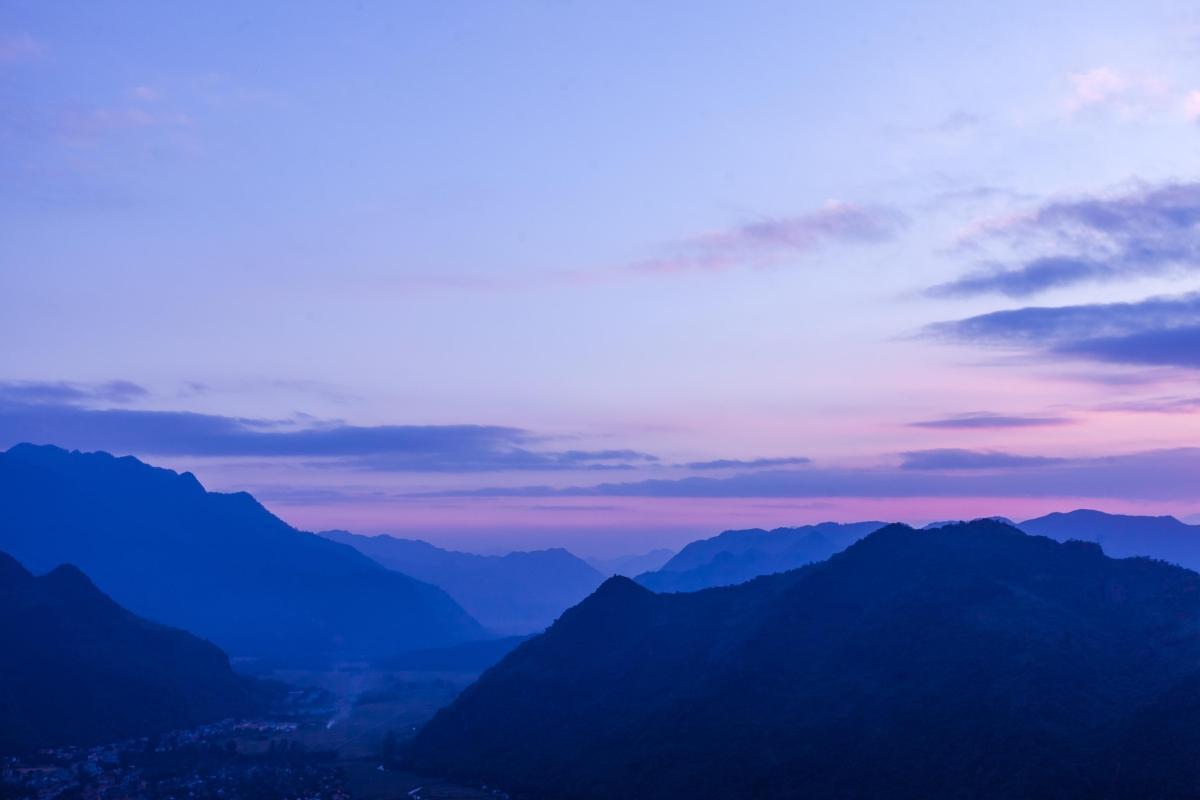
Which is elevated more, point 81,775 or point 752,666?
point 752,666

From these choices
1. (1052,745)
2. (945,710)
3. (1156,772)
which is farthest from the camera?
(945,710)

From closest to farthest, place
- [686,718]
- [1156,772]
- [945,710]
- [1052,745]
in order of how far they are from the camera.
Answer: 1. [1156,772]
2. [1052,745]
3. [945,710]
4. [686,718]

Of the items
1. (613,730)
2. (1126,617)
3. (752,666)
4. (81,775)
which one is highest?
(1126,617)

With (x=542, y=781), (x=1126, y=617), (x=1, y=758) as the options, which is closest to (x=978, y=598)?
(x=1126, y=617)

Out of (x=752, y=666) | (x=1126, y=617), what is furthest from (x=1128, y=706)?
(x=752, y=666)

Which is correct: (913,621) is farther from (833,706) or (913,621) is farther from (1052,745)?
(1052,745)

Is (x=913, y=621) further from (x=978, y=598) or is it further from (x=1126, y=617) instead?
(x=1126, y=617)

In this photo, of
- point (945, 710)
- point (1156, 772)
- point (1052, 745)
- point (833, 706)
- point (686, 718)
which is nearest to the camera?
point (1156, 772)

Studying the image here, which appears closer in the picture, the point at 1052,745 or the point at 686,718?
the point at 1052,745

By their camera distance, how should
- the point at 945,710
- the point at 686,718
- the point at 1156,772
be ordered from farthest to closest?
the point at 686,718
the point at 945,710
the point at 1156,772
